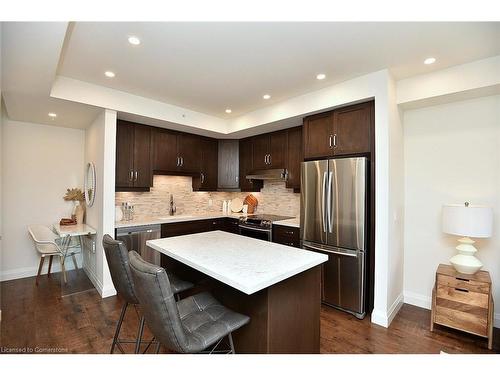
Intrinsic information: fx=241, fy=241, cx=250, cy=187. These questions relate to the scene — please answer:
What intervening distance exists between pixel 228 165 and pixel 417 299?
138 inches

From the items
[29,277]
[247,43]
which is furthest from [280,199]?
[29,277]

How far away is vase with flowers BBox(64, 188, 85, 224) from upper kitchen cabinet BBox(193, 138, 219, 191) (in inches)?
71.6

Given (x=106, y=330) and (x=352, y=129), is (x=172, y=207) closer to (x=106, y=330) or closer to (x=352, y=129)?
(x=106, y=330)

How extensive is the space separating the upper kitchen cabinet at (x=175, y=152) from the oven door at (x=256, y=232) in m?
1.35

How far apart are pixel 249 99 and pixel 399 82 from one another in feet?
5.82

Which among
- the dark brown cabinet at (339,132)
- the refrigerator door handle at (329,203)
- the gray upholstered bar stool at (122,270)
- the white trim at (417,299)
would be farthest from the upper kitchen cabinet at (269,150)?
the gray upholstered bar stool at (122,270)

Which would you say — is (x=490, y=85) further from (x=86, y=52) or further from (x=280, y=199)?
(x=86, y=52)

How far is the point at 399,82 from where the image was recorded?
8.71 ft

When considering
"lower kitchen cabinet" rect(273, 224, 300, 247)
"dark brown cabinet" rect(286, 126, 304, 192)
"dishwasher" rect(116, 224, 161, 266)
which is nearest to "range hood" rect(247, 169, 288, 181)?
"dark brown cabinet" rect(286, 126, 304, 192)

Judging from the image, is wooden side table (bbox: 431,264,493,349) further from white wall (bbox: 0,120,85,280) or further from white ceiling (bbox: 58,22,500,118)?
white wall (bbox: 0,120,85,280)

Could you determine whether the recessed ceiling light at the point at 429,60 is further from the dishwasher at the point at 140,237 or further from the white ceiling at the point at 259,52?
the dishwasher at the point at 140,237

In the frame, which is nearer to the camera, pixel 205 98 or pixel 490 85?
pixel 490 85
